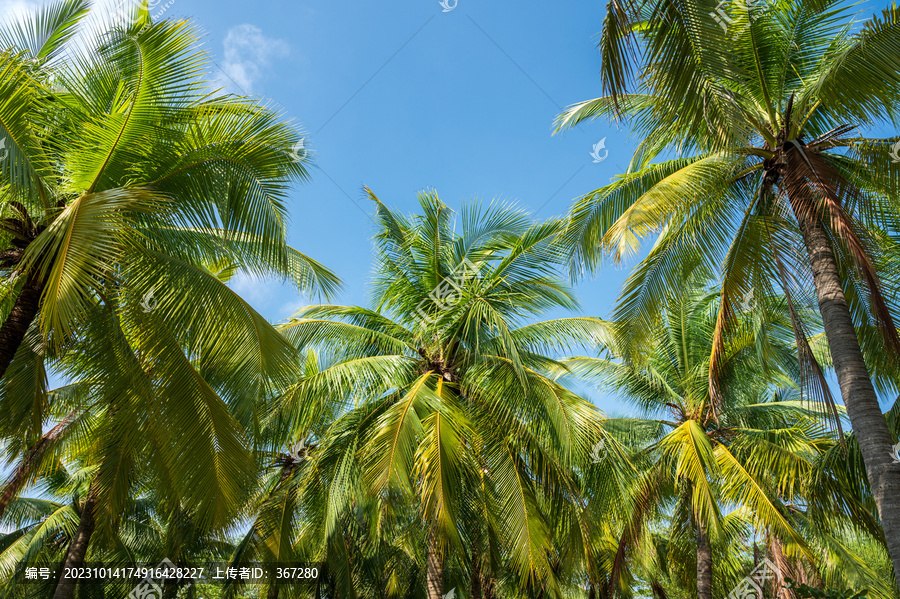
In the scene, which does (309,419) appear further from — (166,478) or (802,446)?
(802,446)

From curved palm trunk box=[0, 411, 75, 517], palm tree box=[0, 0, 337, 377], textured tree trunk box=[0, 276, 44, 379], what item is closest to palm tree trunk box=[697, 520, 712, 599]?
palm tree box=[0, 0, 337, 377]

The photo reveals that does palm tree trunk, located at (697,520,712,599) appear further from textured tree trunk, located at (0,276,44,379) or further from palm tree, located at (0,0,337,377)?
textured tree trunk, located at (0,276,44,379)

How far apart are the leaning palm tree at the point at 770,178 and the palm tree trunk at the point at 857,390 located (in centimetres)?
1

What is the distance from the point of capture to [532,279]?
11.4 metres

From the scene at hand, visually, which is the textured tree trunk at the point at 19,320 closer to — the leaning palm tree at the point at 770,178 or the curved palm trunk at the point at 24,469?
the curved palm trunk at the point at 24,469

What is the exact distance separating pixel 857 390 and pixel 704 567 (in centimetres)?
690

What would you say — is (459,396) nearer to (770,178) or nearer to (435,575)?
(435,575)

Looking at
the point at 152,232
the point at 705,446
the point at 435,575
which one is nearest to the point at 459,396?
the point at 435,575

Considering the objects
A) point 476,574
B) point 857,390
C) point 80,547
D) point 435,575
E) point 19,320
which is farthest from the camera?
point 476,574

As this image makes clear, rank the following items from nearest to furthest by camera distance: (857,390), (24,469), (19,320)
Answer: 1. (19,320)
2. (857,390)
3. (24,469)

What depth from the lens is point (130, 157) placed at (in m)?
6.71

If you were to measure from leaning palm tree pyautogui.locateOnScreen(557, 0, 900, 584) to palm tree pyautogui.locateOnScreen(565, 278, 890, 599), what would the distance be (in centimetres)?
125

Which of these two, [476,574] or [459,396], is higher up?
[459,396]

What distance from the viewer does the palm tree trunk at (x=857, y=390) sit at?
20.2 feet
